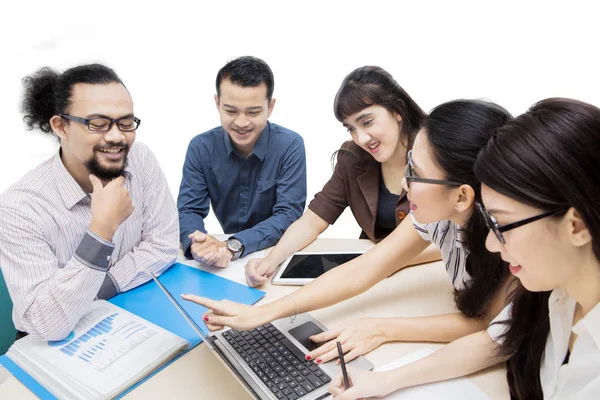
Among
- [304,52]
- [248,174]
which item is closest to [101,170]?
[248,174]

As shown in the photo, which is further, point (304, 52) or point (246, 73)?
point (304, 52)

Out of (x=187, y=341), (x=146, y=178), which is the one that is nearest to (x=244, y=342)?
(x=187, y=341)

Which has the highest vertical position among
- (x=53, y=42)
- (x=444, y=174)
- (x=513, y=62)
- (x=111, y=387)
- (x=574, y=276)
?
(x=53, y=42)

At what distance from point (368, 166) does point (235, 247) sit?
0.63 meters

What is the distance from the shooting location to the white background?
9.23ft

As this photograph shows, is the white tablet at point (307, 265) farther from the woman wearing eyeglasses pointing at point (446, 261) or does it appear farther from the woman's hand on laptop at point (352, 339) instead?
the woman's hand on laptop at point (352, 339)

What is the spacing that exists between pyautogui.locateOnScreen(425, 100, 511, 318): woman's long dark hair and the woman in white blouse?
0.57ft

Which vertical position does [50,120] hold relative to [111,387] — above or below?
above

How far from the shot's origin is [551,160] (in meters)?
0.76

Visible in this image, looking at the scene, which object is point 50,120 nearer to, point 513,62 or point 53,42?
point 53,42

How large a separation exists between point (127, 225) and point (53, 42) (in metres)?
1.94

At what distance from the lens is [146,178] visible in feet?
5.61

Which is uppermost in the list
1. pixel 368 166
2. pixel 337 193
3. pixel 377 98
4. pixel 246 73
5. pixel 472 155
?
pixel 246 73

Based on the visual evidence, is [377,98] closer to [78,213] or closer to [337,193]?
[337,193]
